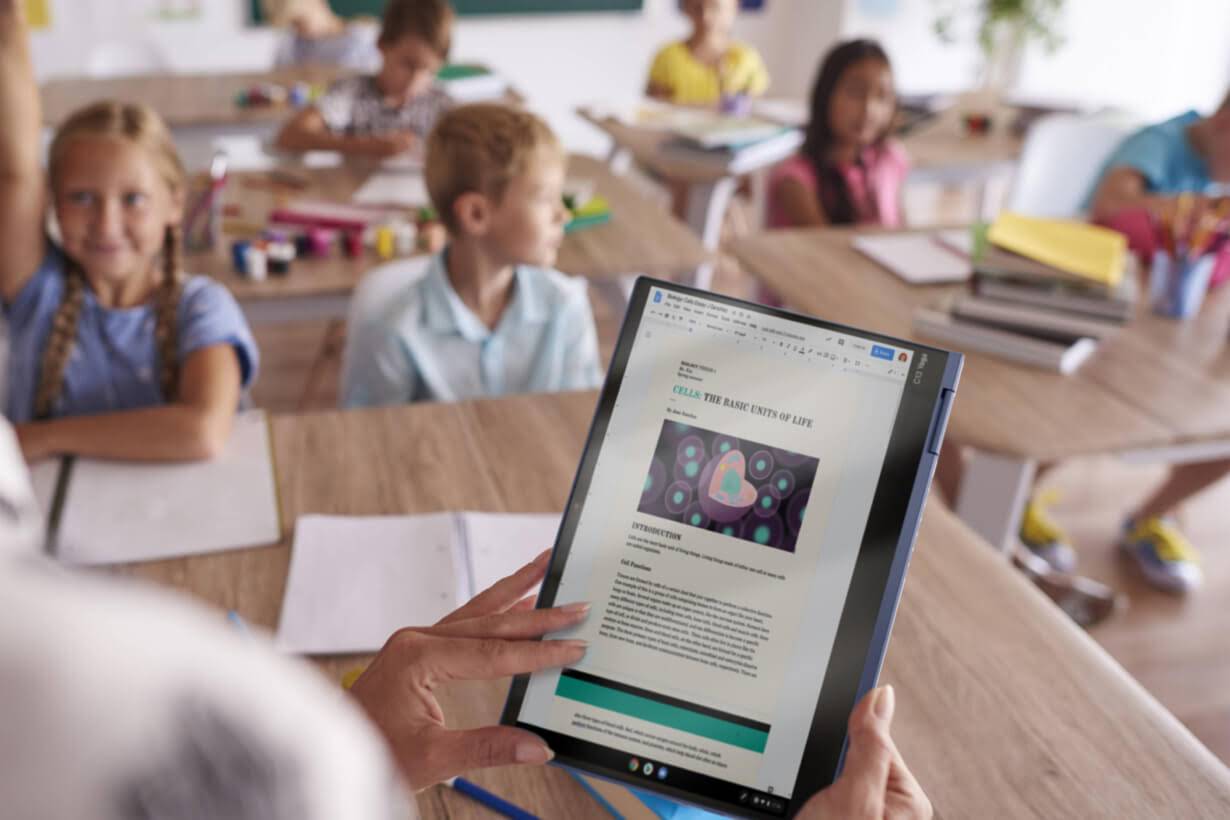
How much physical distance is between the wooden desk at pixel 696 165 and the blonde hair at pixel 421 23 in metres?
0.63

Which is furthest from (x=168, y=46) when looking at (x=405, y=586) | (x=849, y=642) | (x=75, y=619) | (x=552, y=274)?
(x=75, y=619)

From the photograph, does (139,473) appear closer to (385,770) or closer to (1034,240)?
(385,770)

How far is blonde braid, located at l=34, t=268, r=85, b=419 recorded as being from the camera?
154 centimetres

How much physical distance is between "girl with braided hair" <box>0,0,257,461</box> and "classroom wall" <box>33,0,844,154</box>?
3819mm

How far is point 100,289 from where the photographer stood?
5.21 ft

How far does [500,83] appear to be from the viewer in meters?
3.53

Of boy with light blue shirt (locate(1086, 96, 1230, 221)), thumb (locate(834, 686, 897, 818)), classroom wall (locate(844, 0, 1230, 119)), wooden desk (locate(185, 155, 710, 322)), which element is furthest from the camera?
classroom wall (locate(844, 0, 1230, 119))

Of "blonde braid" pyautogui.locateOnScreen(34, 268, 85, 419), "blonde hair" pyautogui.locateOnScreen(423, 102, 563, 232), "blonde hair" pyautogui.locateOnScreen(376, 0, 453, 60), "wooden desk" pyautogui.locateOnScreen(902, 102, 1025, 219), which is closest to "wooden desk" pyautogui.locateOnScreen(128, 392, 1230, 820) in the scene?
"blonde braid" pyautogui.locateOnScreen(34, 268, 85, 419)

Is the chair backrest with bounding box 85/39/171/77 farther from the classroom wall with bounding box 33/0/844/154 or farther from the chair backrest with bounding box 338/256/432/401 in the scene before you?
the chair backrest with bounding box 338/256/432/401

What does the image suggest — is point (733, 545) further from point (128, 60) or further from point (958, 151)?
point (128, 60)

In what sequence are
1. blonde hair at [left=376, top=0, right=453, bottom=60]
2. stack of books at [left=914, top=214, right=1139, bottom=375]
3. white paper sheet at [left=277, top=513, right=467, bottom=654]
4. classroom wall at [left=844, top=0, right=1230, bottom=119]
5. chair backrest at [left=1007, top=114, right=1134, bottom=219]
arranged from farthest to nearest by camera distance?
classroom wall at [left=844, top=0, right=1230, bottom=119] < blonde hair at [left=376, top=0, right=453, bottom=60] < chair backrest at [left=1007, top=114, right=1134, bottom=219] < stack of books at [left=914, top=214, right=1139, bottom=375] < white paper sheet at [left=277, top=513, right=467, bottom=654]

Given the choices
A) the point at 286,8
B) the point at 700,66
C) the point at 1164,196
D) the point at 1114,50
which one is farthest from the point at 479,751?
the point at 1114,50

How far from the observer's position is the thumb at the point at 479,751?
27.8 inches

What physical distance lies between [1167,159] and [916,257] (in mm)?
834
